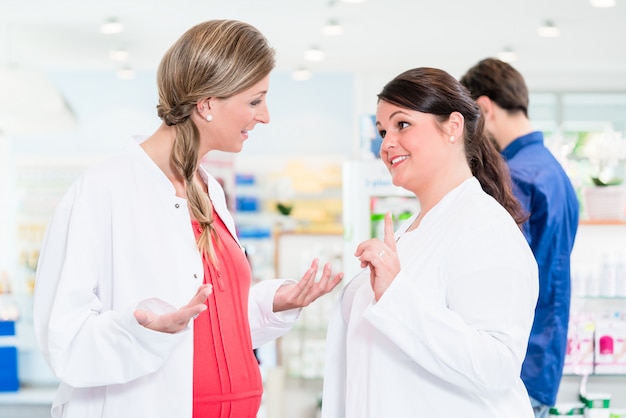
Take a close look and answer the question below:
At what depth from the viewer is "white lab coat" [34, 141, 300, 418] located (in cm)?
166

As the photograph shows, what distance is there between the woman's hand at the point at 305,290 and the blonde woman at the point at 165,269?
0.07 feet

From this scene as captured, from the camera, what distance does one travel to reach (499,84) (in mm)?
2879

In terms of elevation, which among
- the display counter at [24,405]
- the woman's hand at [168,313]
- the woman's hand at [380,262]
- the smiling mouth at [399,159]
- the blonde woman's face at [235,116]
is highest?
the blonde woman's face at [235,116]

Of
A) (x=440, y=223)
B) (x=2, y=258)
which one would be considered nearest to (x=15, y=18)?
(x=2, y=258)

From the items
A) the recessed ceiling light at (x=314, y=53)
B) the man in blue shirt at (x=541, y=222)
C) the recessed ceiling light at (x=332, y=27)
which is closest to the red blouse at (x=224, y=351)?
the man in blue shirt at (x=541, y=222)

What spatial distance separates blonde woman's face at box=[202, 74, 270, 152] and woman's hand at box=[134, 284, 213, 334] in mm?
440

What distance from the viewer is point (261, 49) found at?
74.8 inches

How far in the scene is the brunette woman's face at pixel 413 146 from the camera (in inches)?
72.0

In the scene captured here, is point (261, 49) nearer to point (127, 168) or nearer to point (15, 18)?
point (127, 168)

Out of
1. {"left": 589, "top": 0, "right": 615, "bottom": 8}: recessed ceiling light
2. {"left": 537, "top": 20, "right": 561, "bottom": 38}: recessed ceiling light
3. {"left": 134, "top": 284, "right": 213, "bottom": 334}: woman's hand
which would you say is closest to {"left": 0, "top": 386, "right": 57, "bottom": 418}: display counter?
{"left": 134, "top": 284, "right": 213, "bottom": 334}: woman's hand

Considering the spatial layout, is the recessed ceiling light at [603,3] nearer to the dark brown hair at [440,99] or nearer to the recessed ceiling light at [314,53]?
the recessed ceiling light at [314,53]

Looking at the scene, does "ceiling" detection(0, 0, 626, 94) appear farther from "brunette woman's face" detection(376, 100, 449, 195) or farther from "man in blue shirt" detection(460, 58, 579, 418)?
"brunette woman's face" detection(376, 100, 449, 195)

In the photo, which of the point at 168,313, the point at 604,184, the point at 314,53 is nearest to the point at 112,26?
the point at 314,53

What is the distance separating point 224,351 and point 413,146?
1.97 feet
